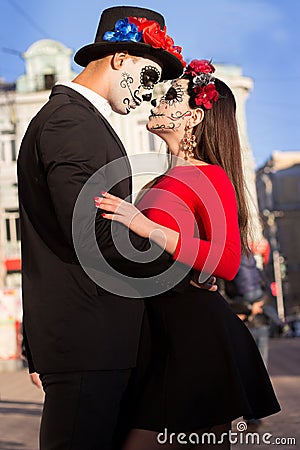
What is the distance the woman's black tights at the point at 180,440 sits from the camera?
2.67m

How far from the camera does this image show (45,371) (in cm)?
243

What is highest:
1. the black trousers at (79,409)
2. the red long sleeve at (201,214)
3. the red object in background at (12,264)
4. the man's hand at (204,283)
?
the red long sleeve at (201,214)

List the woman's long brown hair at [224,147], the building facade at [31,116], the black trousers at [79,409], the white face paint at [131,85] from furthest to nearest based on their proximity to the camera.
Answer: the building facade at [31,116]
the woman's long brown hair at [224,147]
the white face paint at [131,85]
the black trousers at [79,409]

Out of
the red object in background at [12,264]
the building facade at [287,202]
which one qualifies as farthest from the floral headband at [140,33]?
the building facade at [287,202]

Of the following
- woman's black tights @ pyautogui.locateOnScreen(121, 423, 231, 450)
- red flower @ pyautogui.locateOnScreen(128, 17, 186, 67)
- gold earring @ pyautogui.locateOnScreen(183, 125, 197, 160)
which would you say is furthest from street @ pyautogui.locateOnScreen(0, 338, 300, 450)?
red flower @ pyautogui.locateOnScreen(128, 17, 186, 67)

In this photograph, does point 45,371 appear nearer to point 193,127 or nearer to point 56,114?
point 56,114

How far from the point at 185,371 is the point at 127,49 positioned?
3.46 feet

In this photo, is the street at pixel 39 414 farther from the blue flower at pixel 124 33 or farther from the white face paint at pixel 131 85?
the blue flower at pixel 124 33

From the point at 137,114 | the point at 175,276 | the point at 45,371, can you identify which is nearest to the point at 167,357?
the point at 175,276

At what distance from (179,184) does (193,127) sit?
0.32 metres

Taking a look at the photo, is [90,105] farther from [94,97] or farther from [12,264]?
[12,264]

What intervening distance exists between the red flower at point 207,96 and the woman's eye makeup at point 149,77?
390 mm

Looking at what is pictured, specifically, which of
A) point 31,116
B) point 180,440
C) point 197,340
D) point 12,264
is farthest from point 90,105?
point 12,264

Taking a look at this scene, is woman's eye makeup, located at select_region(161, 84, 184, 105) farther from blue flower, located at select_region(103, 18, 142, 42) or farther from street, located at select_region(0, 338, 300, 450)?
→ street, located at select_region(0, 338, 300, 450)
